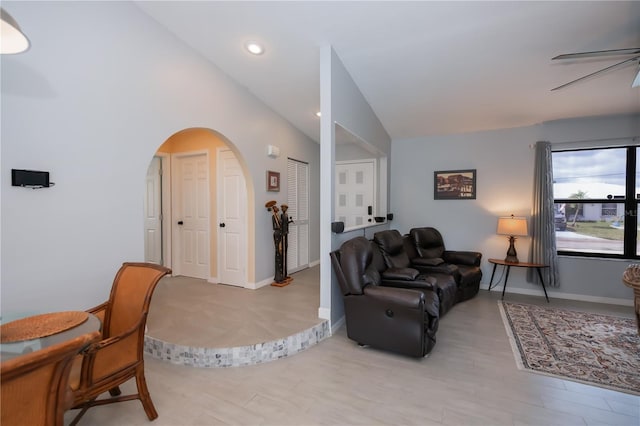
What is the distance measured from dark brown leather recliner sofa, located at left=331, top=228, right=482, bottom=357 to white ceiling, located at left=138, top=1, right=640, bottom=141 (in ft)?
6.56

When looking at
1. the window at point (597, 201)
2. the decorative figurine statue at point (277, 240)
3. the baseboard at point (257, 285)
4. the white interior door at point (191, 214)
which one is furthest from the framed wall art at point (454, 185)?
the white interior door at point (191, 214)

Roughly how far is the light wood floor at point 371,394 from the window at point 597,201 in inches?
105

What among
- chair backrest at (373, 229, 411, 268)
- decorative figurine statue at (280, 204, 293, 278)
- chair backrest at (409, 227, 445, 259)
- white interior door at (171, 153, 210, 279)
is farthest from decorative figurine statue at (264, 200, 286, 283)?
chair backrest at (409, 227, 445, 259)

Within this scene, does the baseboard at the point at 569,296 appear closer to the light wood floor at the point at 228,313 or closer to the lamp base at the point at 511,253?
the lamp base at the point at 511,253

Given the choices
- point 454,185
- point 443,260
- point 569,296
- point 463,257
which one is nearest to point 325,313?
point 443,260

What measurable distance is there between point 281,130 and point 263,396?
12.1 feet

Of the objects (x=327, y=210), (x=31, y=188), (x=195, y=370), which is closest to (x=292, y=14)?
(x=327, y=210)

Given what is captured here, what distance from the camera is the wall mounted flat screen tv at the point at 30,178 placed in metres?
1.94

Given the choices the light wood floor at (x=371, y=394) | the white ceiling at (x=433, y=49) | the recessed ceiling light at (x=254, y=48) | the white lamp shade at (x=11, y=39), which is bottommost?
the light wood floor at (x=371, y=394)

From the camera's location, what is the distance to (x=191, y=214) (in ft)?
15.2

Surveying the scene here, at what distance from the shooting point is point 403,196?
519 cm

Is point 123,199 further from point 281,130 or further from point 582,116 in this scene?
point 582,116

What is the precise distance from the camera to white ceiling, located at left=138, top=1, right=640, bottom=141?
2.42m

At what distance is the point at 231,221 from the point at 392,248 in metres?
2.40
